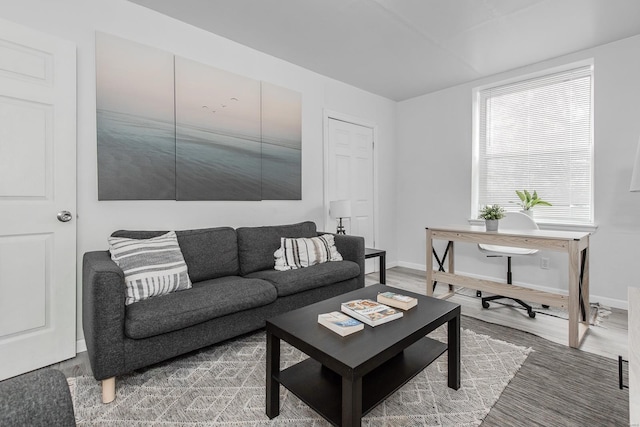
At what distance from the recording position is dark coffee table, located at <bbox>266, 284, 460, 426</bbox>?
1.22 meters

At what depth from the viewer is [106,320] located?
65.1 inches

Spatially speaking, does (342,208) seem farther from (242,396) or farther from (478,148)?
(242,396)

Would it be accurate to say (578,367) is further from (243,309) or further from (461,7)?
(461,7)

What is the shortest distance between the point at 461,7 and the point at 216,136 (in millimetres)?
2274

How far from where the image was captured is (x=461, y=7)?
251cm

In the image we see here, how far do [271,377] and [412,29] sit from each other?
2945 mm

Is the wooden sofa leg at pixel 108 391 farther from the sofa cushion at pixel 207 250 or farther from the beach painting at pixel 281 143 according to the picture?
the beach painting at pixel 281 143

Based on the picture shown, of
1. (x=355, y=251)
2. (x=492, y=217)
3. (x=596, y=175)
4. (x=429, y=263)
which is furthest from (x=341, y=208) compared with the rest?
(x=596, y=175)

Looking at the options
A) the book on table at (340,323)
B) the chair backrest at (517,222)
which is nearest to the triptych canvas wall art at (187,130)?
the book on table at (340,323)

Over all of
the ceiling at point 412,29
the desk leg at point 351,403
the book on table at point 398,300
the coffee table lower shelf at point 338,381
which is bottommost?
the coffee table lower shelf at point 338,381

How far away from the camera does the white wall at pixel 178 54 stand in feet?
7.25

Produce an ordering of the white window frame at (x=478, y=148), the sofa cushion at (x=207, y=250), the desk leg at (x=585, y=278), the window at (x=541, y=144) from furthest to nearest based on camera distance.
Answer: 1. the window at (x=541, y=144)
2. the white window frame at (x=478, y=148)
3. the desk leg at (x=585, y=278)
4. the sofa cushion at (x=207, y=250)

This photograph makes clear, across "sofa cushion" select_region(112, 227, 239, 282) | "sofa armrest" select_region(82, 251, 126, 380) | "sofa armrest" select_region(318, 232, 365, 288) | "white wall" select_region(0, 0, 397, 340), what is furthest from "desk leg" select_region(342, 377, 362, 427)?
"white wall" select_region(0, 0, 397, 340)

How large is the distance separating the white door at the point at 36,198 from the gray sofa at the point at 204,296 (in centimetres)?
23
